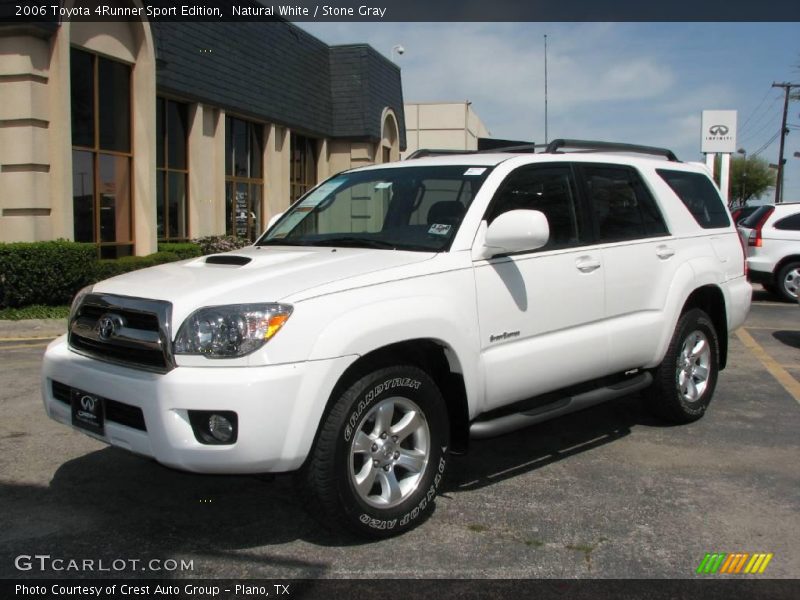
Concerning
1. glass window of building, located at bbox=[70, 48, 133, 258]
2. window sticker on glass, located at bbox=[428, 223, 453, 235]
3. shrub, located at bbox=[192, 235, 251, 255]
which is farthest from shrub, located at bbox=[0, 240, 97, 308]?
window sticker on glass, located at bbox=[428, 223, 453, 235]

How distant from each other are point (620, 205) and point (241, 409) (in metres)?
3.19

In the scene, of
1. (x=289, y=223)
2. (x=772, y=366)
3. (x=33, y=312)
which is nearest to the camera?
(x=289, y=223)

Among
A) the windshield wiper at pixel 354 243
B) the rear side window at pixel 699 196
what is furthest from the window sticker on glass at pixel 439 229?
the rear side window at pixel 699 196

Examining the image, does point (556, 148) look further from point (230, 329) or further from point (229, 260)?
point (230, 329)

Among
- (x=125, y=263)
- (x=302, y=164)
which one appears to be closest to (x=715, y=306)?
(x=125, y=263)

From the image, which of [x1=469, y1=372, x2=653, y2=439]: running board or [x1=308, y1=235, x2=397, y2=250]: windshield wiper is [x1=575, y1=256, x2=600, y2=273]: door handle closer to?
[x1=469, y1=372, x2=653, y2=439]: running board

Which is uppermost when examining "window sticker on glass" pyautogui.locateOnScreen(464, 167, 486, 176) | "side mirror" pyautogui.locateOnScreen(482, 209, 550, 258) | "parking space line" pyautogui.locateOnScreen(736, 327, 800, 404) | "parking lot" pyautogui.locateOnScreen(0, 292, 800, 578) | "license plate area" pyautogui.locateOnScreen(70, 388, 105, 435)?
"window sticker on glass" pyautogui.locateOnScreen(464, 167, 486, 176)

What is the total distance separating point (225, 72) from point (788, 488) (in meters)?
15.0

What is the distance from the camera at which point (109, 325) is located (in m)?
3.68

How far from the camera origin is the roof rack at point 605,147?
17.2ft

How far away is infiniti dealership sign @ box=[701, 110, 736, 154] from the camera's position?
2012 centimetres

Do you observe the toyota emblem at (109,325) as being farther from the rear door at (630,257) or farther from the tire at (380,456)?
the rear door at (630,257)

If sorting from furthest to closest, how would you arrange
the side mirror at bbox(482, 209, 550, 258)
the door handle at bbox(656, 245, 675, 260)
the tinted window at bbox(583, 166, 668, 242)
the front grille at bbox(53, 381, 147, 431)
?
1. the door handle at bbox(656, 245, 675, 260)
2. the tinted window at bbox(583, 166, 668, 242)
3. the side mirror at bbox(482, 209, 550, 258)
4. the front grille at bbox(53, 381, 147, 431)

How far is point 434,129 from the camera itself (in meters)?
46.7
